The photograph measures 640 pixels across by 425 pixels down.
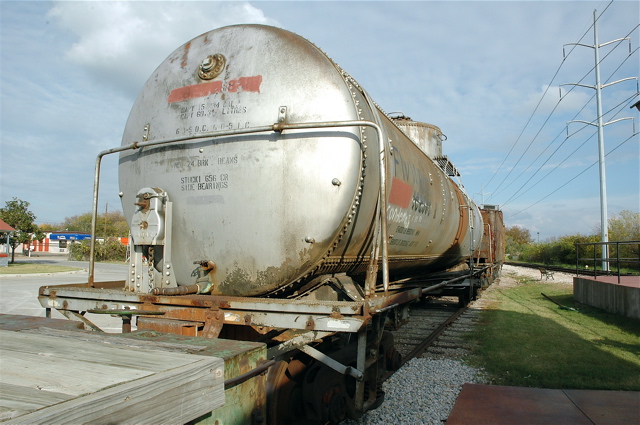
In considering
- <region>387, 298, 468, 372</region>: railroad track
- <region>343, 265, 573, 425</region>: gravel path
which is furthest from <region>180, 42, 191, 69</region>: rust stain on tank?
<region>387, 298, 468, 372</region>: railroad track

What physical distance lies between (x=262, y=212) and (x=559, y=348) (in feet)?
19.8

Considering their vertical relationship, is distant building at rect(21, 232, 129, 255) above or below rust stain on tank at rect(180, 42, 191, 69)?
below

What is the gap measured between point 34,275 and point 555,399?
26.0 m

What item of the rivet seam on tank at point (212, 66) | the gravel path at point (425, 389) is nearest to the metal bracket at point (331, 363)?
the gravel path at point (425, 389)

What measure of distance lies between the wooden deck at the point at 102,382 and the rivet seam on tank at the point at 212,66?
97.6 inches

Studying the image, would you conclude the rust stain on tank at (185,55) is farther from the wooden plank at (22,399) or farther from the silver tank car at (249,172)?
the wooden plank at (22,399)

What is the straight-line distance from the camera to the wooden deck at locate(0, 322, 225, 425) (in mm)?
1372

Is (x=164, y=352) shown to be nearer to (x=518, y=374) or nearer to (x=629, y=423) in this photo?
(x=629, y=423)

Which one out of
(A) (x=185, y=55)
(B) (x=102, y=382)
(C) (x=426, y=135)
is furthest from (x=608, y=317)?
(B) (x=102, y=382)

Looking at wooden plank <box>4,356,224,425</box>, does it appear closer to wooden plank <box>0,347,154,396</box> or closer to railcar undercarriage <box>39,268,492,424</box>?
wooden plank <box>0,347,154,396</box>

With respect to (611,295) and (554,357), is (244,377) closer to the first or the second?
(554,357)

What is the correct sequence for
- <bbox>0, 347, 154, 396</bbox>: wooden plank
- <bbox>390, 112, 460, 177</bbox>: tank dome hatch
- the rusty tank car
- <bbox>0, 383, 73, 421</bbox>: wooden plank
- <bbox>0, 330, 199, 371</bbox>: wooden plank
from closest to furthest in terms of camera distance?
<bbox>0, 383, 73, 421</bbox>: wooden plank < <bbox>0, 347, 154, 396</bbox>: wooden plank < <bbox>0, 330, 199, 371</bbox>: wooden plank < the rusty tank car < <bbox>390, 112, 460, 177</bbox>: tank dome hatch

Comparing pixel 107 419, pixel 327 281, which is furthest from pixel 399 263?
pixel 107 419

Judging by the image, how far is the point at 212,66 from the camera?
3969 mm
